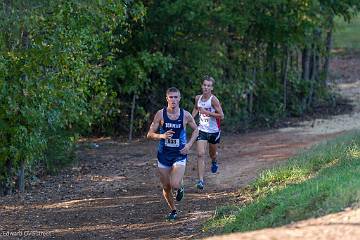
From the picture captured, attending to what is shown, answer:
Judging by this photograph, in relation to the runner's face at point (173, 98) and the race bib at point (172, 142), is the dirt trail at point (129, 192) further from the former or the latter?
the runner's face at point (173, 98)

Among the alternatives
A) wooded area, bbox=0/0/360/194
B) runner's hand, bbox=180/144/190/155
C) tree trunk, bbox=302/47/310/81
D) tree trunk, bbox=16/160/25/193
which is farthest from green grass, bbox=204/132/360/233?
tree trunk, bbox=302/47/310/81

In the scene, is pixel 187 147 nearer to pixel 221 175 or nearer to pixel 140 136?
pixel 221 175

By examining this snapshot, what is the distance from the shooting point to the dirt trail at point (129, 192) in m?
11.3

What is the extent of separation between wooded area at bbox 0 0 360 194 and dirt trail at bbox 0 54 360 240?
749mm

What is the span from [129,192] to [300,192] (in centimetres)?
484

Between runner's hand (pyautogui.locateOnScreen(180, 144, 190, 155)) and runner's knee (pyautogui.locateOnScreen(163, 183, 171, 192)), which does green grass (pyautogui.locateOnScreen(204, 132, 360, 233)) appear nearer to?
runner's knee (pyautogui.locateOnScreen(163, 183, 171, 192))

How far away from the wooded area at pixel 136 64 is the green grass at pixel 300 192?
385cm

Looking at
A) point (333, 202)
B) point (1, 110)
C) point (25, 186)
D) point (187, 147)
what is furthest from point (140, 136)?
point (333, 202)

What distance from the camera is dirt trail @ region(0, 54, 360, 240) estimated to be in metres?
11.3

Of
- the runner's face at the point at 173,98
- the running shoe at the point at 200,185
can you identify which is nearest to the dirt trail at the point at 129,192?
the running shoe at the point at 200,185

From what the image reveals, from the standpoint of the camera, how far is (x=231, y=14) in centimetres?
1934

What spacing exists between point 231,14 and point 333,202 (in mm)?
11607

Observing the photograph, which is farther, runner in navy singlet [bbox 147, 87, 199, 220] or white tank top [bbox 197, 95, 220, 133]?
white tank top [bbox 197, 95, 220, 133]

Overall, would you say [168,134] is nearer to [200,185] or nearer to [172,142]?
[172,142]
